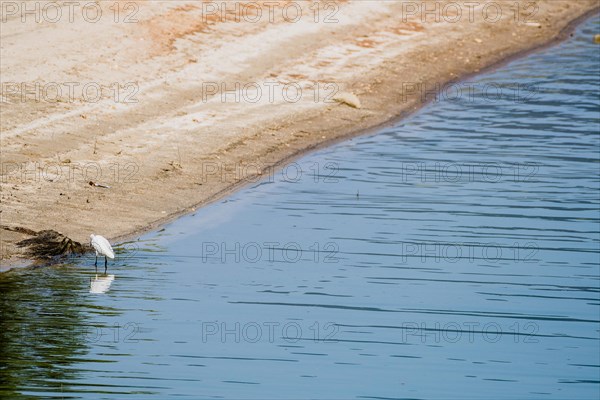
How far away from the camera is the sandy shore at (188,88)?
59.3ft

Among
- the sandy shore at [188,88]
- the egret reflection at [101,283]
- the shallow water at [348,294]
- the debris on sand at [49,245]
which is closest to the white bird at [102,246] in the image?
the shallow water at [348,294]

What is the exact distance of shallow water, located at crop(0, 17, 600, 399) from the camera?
12102 mm

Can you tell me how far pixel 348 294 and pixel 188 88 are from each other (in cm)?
999

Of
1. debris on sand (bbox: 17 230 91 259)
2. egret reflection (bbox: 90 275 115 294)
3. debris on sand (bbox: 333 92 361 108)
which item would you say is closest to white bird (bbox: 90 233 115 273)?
egret reflection (bbox: 90 275 115 294)

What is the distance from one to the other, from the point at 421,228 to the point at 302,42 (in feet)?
37.8

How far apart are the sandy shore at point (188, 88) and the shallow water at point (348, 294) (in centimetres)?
90

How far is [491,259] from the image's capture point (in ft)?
52.7

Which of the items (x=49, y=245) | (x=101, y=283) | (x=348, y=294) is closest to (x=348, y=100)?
(x=49, y=245)

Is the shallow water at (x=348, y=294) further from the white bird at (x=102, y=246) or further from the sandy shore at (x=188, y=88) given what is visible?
the sandy shore at (x=188, y=88)

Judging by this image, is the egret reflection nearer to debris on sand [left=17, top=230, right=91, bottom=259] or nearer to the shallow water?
the shallow water

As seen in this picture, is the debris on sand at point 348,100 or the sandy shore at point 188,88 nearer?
the sandy shore at point 188,88

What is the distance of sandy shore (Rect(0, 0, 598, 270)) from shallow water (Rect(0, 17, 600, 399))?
0.90 m

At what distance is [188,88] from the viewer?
23.8 m

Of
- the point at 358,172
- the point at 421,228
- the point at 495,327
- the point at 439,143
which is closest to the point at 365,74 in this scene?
the point at 439,143
